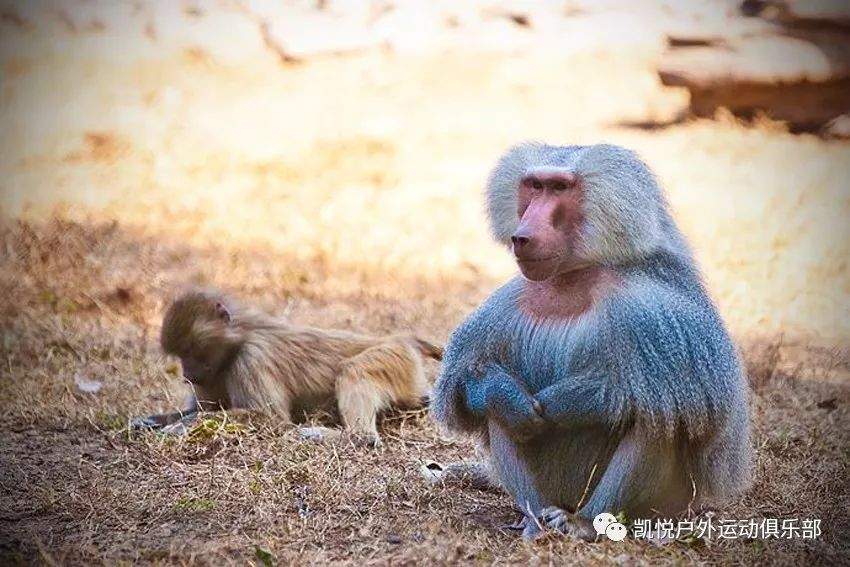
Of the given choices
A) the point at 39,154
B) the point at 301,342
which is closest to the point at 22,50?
the point at 39,154

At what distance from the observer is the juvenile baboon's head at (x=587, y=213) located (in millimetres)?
3787

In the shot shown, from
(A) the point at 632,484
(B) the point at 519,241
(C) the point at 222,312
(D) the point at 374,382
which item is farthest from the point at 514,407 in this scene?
(C) the point at 222,312

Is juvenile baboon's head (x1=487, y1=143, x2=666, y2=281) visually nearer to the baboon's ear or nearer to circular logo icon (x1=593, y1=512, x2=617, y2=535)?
circular logo icon (x1=593, y1=512, x2=617, y2=535)

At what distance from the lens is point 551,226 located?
3.82 metres

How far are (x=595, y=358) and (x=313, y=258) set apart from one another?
4784mm

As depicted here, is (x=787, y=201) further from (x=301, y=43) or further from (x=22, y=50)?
(x=22, y=50)

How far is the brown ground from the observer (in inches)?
165

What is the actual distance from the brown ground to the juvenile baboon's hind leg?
134 mm

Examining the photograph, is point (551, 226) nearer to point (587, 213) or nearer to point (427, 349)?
point (587, 213)

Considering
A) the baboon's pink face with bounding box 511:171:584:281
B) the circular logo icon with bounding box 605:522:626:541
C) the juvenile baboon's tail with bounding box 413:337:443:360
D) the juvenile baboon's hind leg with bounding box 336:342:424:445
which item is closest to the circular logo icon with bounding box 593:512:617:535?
the circular logo icon with bounding box 605:522:626:541

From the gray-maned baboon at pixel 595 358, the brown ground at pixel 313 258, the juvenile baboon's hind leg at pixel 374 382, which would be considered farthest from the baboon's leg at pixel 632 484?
the juvenile baboon's hind leg at pixel 374 382

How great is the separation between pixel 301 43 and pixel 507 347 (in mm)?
6457

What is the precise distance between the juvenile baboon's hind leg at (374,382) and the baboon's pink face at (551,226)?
6.52 feet

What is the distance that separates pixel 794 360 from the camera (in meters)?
6.79
